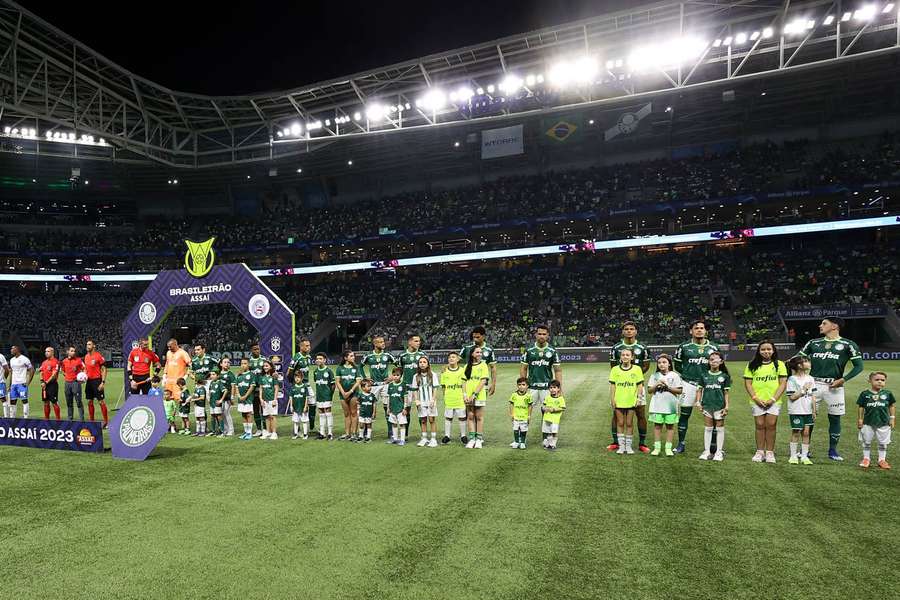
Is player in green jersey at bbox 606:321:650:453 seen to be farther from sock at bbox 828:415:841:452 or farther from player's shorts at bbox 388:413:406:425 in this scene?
player's shorts at bbox 388:413:406:425

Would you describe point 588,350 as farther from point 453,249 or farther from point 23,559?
point 23,559

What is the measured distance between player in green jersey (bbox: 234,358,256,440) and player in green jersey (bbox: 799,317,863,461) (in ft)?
36.0

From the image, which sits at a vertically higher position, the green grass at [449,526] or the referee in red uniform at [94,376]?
the referee in red uniform at [94,376]

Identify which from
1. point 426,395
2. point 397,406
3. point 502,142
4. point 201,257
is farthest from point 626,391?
point 502,142

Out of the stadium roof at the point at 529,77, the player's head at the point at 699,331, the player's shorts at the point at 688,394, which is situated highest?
the stadium roof at the point at 529,77

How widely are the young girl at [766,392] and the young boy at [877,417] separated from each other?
1.15 metres

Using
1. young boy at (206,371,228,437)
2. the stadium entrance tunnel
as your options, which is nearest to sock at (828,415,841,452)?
the stadium entrance tunnel

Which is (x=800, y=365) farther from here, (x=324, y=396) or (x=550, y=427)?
(x=324, y=396)

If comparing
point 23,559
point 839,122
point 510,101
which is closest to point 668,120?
point 839,122

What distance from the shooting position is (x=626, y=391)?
9000 mm

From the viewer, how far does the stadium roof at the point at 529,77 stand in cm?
2144

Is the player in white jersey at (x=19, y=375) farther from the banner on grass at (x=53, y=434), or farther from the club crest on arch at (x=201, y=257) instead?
the club crest on arch at (x=201, y=257)

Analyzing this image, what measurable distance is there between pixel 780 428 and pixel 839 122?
3608cm

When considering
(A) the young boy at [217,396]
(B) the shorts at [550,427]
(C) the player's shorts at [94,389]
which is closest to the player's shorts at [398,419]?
(B) the shorts at [550,427]
